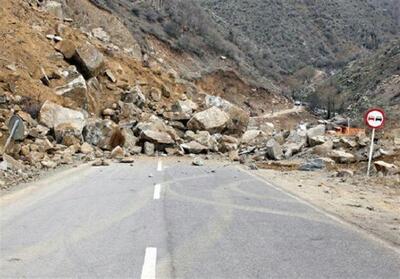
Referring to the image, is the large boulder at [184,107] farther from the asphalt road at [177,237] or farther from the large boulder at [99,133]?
the asphalt road at [177,237]

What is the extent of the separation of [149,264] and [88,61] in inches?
1208

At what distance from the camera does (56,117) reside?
26.1 meters

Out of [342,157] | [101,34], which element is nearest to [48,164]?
[342,157]

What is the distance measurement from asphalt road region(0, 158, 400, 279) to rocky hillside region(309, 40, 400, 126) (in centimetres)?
4173

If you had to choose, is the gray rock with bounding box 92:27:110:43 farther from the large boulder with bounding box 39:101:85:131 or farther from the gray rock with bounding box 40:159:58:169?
the gray rock with bounding box 40:159:58:169

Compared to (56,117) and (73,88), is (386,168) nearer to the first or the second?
(56,117)

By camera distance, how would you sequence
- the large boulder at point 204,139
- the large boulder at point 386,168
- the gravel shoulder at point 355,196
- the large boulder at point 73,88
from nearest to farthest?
the gravel shoulder at point 355,196 < the large boulder at point 386,168 < the large boulder at point 204,139 < the large boulder at point 73,88

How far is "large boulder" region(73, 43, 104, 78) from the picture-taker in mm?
Result: 35250

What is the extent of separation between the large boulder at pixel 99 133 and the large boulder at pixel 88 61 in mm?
8726

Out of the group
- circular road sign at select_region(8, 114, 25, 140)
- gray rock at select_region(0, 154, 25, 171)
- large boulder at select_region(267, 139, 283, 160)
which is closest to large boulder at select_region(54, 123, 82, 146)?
circular road sign at select_region(8, 114, 25, 140)

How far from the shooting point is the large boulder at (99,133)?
26.9m

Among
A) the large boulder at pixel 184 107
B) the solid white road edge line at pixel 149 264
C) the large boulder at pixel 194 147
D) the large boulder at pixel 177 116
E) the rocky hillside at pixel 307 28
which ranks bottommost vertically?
the solid white road edge line at pixel 149 264

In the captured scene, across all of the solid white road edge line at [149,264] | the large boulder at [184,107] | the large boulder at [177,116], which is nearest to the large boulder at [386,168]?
the solid white road edge line at [149,264]

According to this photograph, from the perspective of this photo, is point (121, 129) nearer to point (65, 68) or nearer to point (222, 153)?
point (222, 153)
